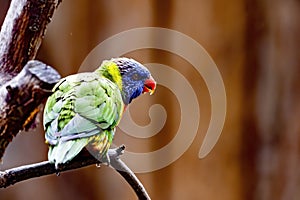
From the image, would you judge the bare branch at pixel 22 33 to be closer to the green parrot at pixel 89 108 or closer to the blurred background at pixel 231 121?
the green parrot at pixel 89 108

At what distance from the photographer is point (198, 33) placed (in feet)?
2.31

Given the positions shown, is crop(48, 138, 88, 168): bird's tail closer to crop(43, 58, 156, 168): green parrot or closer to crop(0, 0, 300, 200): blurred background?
crop(43, 58, 156, 168): green parrot

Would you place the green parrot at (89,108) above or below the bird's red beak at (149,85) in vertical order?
below

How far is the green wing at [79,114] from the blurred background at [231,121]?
389 millimetres

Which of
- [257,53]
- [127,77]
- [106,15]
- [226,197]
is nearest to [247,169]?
[226,197]

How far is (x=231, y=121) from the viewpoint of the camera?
71 cm

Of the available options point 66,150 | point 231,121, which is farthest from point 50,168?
point 231,121

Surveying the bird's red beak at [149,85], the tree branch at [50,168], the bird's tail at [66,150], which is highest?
the bird's red beak at [149,85]

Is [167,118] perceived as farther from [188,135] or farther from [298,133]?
[298,133]

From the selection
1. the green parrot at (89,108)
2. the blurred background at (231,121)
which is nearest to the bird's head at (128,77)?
the green parrot at (89,108)

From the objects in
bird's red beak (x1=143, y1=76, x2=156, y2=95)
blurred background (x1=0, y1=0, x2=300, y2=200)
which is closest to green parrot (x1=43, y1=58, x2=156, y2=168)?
bird's red beak (x1=143, y1=76, x2=156, y2=95)

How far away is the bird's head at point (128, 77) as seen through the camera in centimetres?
32

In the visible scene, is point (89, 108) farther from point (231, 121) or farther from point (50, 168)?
point (231, 121)

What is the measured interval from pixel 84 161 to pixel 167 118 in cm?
40
